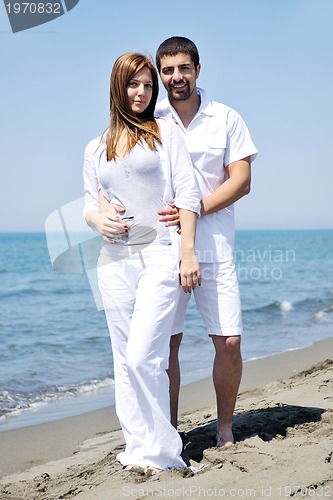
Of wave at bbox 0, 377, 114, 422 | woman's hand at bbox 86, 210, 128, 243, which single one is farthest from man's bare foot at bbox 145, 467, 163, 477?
wave at bbox 0, 377, 114, 422

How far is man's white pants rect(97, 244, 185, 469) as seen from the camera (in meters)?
3.26

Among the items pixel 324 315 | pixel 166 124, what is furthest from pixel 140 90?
pixel 324 315

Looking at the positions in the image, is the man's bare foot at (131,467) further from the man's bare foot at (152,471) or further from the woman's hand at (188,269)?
the woman's hand at (188,269)

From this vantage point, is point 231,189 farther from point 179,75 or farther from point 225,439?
point 225,439

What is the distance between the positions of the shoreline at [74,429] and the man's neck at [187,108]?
2.41 metres

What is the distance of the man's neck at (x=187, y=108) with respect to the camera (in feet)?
12.0

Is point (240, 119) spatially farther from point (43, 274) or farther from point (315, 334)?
point (43, 274)

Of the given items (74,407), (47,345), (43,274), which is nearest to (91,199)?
(74,407)

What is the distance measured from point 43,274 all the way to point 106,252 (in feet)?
83.4

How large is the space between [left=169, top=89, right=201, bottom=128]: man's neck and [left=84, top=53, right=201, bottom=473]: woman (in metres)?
0.26

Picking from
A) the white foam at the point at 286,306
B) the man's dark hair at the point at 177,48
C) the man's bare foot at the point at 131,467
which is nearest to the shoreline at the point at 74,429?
the man's bare foot at the point at 131,467

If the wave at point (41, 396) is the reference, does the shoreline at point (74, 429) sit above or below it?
above
